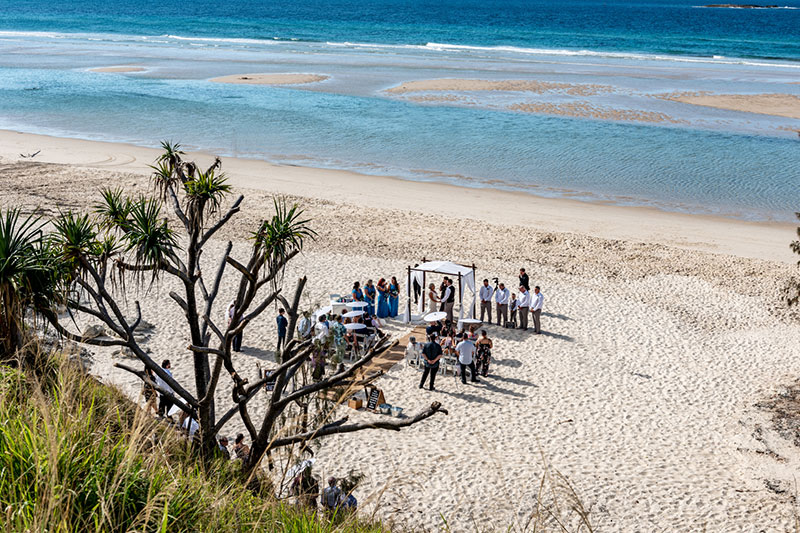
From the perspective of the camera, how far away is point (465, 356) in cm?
1479

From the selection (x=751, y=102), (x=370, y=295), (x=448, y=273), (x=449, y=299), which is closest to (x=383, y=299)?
(x=370, y=295)

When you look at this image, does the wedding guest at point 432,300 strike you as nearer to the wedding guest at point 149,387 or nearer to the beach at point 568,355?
the beach at point 568,355

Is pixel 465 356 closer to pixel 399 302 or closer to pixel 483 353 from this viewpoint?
pixel 483 353

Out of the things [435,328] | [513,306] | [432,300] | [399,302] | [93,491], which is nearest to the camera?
[93,491]

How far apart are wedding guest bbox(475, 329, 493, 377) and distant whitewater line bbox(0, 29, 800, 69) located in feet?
223

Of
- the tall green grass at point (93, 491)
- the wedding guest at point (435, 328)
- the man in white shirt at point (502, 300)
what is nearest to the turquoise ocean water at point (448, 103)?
the man in white shirt at point (502, 300)

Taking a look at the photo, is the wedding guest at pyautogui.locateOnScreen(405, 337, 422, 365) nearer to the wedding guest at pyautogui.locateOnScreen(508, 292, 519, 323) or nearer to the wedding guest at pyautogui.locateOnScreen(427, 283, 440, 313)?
the wedding guest at pyautogui.locateOnScreen(427, 283, 440, 313)

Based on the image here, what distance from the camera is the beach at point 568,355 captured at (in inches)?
444

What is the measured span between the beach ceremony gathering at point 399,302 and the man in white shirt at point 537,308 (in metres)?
0.08

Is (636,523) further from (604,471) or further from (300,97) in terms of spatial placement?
(300,97)

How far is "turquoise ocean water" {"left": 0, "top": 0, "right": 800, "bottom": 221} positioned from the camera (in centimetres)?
3441

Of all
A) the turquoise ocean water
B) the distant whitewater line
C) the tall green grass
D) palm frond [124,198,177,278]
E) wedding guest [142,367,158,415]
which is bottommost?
wedding guest [142,367,158,415]

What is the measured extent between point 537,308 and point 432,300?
2.82 meters

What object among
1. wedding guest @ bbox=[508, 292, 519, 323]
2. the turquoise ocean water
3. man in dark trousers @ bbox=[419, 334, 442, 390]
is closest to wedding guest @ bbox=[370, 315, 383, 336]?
man in dark trousers @ bbox=[419, 334, 442, 390]
